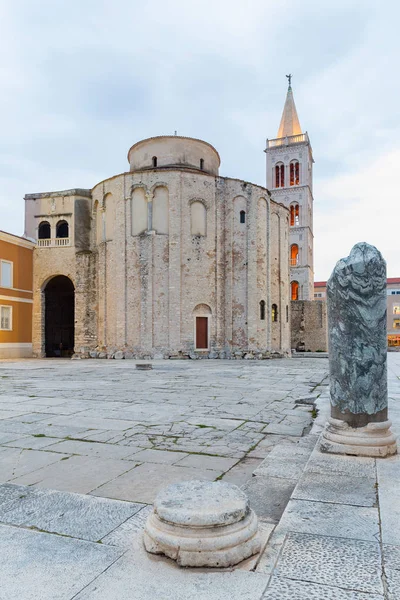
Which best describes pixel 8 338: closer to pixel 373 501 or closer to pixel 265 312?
pixel 265 312

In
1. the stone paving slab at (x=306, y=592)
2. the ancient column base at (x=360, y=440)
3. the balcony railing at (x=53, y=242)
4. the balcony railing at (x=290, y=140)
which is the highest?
the balcony railing at (x=290, y=140)

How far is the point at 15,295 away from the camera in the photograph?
25.8 meters

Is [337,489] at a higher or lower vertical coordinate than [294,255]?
lower

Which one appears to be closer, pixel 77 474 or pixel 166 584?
pixel 166 584

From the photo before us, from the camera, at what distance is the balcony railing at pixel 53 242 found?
2728 centimetres

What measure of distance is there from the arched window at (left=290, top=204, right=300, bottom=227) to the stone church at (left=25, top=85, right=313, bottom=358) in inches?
870

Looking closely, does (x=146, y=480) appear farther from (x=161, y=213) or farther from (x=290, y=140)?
(x=290, y=140)

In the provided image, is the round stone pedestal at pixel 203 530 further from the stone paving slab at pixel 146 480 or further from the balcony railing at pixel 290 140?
the balcony railing at pixel 290 140

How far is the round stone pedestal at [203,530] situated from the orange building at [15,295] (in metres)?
24.7

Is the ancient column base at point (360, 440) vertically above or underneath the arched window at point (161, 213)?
underneath

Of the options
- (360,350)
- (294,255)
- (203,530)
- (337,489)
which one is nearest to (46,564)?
(203,530)

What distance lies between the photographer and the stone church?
989 inches

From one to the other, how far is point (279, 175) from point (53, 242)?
3235 centimetres

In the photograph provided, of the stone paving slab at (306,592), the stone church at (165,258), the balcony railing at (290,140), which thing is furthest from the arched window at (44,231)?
the balcony railing at (290,140)
